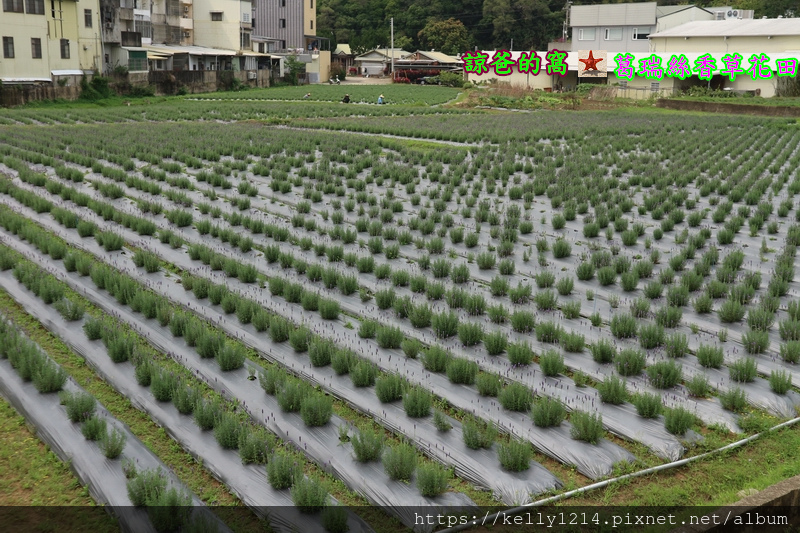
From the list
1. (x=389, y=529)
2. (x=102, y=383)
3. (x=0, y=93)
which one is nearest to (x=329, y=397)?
(x=389, y=529)

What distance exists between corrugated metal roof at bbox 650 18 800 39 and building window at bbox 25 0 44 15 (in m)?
37.3

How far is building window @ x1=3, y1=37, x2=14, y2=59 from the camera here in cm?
3400

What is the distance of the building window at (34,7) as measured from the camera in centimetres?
3469

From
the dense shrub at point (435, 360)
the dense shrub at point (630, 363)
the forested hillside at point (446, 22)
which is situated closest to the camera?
the dense shrub at point (630, 363)

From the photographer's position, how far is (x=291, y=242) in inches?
408

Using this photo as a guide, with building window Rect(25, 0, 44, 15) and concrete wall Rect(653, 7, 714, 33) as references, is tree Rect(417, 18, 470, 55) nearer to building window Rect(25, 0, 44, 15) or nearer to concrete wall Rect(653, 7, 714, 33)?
concrete wall Rect(653, 7, 714, 33)

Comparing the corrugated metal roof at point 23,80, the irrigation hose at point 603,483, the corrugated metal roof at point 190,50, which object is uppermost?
the corrugated metal roof at point 190,50

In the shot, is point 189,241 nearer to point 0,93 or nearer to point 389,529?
point 389,529

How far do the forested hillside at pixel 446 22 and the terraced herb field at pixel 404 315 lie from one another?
208 ft

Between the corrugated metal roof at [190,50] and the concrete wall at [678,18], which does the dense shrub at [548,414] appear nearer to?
the corrugated metal roof at [190,50]

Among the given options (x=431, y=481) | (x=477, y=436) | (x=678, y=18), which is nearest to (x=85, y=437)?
(x=431, y=481)

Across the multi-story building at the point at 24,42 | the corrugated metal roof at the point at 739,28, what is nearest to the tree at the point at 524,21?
the corrugated metal roof at the point at 739,28

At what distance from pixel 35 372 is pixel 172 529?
100 inches

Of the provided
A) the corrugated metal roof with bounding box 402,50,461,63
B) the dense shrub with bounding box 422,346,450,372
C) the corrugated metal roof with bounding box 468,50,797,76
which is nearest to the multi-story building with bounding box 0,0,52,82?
the corrugated metal roof with bounding box 468,50,797,76
